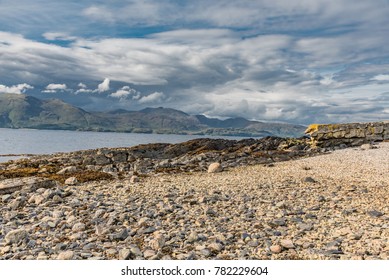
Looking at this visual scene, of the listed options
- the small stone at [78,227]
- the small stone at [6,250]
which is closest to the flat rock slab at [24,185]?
the small stone at [78,227]

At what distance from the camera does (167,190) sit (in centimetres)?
1706

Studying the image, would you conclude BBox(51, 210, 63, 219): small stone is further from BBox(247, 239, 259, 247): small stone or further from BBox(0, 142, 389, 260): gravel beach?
BBox(247, 239, 259, 247): small stone

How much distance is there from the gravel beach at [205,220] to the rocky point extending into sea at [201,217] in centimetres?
3

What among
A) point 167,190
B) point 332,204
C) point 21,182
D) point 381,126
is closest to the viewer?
point 332,204

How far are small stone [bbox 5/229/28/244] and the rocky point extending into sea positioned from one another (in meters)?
0.03

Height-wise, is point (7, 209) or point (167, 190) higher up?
point (167, 190)

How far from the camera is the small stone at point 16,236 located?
10461 mm

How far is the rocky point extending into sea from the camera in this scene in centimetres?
935

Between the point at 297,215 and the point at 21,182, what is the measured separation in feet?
51.0

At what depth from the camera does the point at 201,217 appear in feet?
40.0

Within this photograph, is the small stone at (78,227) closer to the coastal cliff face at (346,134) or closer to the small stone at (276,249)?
the small stone at (276,249)
